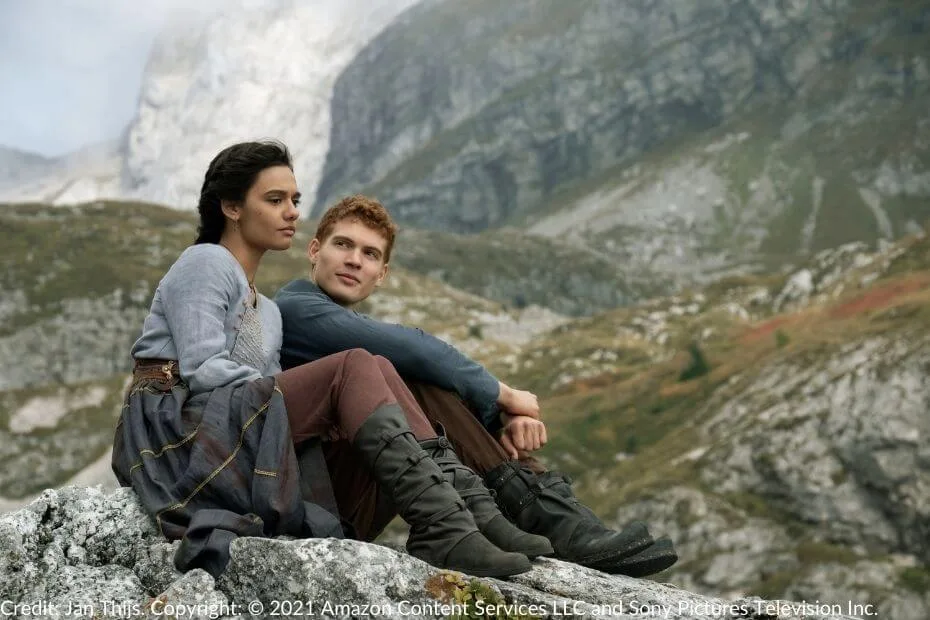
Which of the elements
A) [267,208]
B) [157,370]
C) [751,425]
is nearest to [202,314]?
[157,370]

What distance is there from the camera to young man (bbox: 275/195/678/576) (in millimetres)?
8492

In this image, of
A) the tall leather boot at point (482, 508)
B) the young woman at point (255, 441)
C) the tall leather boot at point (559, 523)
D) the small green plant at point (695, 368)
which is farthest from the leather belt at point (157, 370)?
the small green plant at point (695, 368)

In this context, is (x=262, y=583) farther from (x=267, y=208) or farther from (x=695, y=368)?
(x=695, y=368)

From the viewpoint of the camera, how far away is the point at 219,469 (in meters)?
7.36

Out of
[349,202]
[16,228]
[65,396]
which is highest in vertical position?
[349,202]

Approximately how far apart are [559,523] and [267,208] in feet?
13.0

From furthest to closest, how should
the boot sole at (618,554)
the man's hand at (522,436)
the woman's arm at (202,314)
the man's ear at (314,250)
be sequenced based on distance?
1. the man's ear at (314,250)
2. the man's hand at (522,436)
3. the boot sole at (618,554)
4. the woman's arm at (202,314)

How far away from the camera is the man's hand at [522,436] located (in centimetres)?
916

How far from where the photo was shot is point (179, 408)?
302 inches

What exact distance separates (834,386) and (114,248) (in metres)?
142

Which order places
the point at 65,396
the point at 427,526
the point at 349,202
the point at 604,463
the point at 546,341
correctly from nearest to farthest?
the point at 427,526
the point at 349,202
the point at 604,463
the point at 546,341
the point at 65,396

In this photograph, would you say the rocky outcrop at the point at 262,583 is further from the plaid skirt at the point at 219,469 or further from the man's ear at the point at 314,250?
the man's ear at the point at 314,250

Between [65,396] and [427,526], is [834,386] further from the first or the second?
[65,396]

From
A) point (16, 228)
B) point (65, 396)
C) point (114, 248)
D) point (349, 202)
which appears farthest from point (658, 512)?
point (16, 228)
